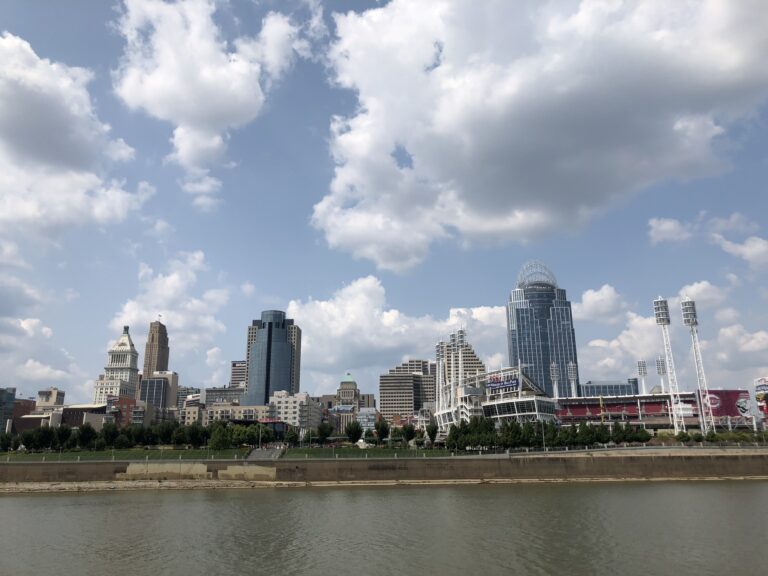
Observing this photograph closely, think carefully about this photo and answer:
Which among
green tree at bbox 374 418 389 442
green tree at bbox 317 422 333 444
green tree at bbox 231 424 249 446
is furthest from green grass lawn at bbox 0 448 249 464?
green tree at bbox 317 422 333 444

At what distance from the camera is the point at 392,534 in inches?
2144

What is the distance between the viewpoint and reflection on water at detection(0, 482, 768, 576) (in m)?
43.1

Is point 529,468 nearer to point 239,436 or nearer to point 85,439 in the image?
point 239,436

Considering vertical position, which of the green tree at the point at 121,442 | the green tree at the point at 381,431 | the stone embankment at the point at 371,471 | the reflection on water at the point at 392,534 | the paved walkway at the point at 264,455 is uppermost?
the green tree at the point at 381,431

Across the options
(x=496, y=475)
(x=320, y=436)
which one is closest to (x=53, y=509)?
(x=496, y=475)

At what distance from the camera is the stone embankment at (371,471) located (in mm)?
100375

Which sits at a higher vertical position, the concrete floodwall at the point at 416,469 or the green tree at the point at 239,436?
the green tree at the point at 239,436

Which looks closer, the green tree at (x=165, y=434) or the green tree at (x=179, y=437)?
the green tree at (x=179, y=437)

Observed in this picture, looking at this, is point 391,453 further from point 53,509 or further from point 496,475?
point 53,509

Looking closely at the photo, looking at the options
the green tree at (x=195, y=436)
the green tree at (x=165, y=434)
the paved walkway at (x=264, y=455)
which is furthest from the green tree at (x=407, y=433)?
the green tree at (x=165, y=434)

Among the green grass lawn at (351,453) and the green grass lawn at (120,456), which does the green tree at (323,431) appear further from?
the green grass lawn at (120,456)

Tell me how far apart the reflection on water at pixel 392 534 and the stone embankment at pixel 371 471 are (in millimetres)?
15874

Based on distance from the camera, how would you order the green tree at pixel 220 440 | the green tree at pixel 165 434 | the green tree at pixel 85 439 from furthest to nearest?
the green tree at pixel 165 434 → the green tree at pixel 85 439 → the green tree at pixel 220 440

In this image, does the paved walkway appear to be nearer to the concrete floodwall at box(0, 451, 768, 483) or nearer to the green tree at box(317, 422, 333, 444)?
the concrete floodwall at box(0, 451, 768, 483)
